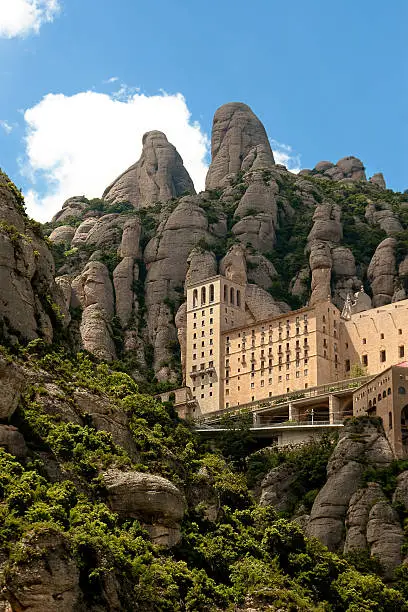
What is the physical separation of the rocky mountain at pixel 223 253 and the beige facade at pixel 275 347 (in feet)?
18.2

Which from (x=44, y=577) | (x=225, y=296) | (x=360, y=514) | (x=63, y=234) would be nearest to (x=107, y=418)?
(x=44, y=577)

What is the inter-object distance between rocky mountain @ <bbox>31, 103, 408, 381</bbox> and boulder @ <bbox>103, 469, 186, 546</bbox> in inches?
2372

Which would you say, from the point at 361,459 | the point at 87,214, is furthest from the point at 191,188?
the point at 361,459

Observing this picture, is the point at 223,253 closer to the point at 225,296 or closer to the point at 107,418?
Result: the point at 225,296

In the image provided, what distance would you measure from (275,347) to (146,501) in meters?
64.1

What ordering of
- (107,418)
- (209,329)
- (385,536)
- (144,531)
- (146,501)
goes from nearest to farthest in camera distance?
(144,531), (146,501), (107,418), (385,536), (209,329)

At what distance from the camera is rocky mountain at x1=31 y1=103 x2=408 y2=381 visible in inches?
5527

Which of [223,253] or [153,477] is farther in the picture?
[223,253]

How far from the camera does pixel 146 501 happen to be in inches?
2534

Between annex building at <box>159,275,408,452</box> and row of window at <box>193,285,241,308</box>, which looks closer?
annex building at <box>159,275,408,452</box>

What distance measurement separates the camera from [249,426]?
117688 millimetres

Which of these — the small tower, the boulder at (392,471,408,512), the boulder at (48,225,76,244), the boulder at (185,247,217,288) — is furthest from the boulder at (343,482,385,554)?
the boulder at (48,225,76,244)

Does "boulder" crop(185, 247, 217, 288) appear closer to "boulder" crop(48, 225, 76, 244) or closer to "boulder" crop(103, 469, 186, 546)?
"boulder" crop(48, 225, 76, 244)

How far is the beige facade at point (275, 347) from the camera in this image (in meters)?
123
